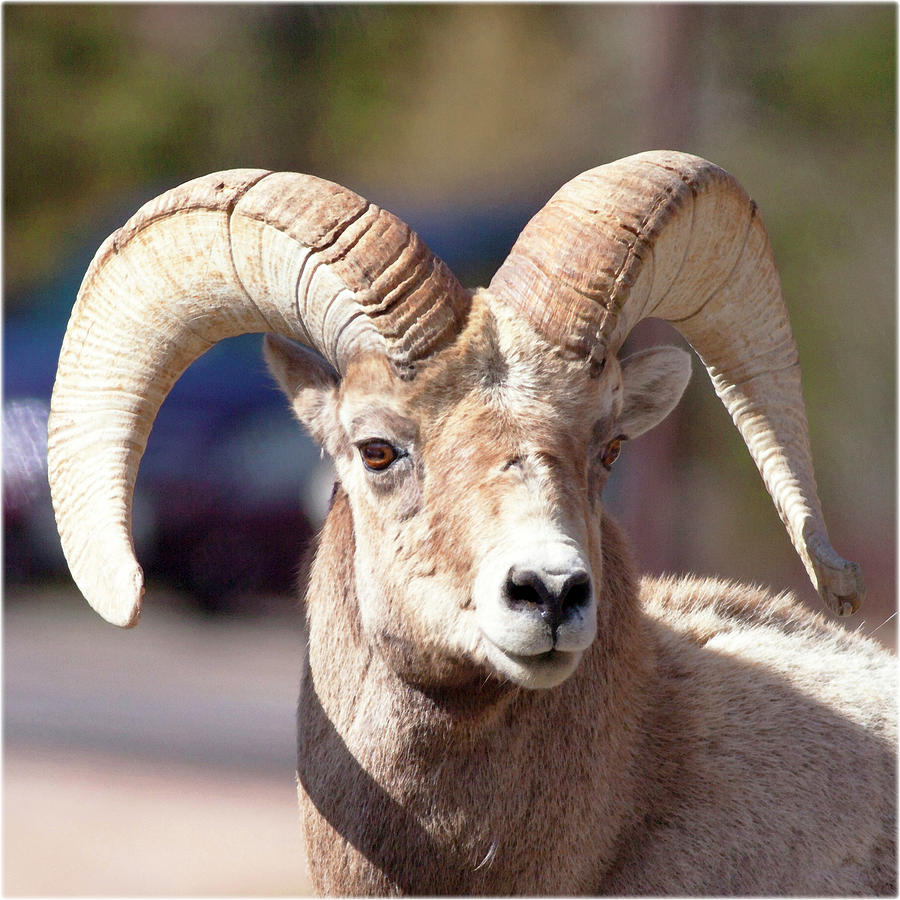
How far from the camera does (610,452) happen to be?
3.67 m

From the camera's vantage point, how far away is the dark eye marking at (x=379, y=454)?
11.5 ft

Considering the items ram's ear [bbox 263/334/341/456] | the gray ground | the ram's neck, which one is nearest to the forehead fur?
ram's ear [bbox 263/334/341/456]

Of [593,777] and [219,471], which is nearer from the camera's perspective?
[593,777]

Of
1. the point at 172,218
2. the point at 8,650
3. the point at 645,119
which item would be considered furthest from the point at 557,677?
the point at 8,650

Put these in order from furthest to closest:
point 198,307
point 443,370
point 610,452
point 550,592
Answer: point 198,307, point 610,452, point 443,370, point 550,592

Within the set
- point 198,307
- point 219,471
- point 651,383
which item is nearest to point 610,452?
point 651,383

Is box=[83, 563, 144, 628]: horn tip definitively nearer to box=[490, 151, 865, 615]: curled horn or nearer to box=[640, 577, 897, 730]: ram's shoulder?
box=[490, 151, 865, 615]: curled horn

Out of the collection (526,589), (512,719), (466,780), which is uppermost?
(526,589)

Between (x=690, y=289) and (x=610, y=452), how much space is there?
26.2 inches

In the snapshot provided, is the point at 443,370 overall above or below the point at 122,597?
above

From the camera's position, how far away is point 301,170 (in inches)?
722

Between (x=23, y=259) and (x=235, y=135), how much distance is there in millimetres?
3662

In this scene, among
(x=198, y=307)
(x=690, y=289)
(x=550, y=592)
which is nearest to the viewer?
(x=550, y=592)

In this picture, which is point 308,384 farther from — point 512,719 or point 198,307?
point 512,719
